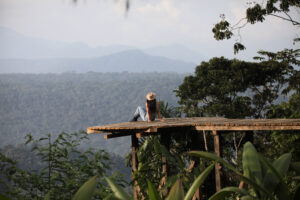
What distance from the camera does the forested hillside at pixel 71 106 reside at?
401 ft

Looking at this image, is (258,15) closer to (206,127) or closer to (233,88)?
(233,88)

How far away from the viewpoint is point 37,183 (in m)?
2.78

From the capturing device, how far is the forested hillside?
401 ft

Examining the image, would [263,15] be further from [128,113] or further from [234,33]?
[128,113]

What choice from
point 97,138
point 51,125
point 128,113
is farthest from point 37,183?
point 128,113

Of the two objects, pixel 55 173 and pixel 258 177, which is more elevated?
pixel 258 177

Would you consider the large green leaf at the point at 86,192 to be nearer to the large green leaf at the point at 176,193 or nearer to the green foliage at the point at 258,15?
the large green leaf at the point at 176,193

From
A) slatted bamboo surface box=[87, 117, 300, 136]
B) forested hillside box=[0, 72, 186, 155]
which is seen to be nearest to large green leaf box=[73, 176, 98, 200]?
slatted bamboo surface box=[87, 117, 300, 136]

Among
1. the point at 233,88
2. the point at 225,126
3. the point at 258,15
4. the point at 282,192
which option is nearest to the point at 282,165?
the point at 282,192

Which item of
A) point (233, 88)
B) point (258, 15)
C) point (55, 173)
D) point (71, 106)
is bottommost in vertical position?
point (71, 106)

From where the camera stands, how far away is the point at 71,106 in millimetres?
139625

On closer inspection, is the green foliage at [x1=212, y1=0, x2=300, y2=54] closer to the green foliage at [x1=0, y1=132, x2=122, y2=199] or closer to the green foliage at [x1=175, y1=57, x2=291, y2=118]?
the green foliage at [x1=175, y1=57, x2=291, y2=118]

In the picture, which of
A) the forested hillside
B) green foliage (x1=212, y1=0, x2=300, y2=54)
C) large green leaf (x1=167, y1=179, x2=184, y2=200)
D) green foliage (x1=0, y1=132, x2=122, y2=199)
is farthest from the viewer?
the forested hillside

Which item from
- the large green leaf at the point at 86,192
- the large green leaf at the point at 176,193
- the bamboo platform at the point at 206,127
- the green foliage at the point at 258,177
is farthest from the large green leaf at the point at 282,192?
the bamboo platform at the point at 206,127
